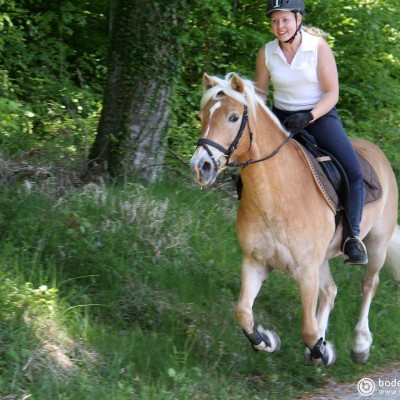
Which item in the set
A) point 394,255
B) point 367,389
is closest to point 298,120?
point 367,389

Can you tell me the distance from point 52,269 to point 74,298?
16.2 inches

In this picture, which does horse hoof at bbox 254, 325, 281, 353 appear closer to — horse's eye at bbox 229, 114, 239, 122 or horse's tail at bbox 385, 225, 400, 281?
horse's eye at bbox 229, 114, 239, 122

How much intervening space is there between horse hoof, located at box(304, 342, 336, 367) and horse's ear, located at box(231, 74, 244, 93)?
91.7 inches

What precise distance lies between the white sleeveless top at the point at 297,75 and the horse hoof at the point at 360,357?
2.24 meters

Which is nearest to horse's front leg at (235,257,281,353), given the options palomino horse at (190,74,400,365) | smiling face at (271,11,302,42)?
palomino horse at (190,74,400,365)

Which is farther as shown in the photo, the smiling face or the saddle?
the saddle

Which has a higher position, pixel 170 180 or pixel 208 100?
pixel 208 100

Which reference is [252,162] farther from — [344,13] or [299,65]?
[344,13]

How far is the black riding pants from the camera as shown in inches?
241

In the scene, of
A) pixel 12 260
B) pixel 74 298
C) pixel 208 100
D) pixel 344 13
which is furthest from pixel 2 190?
pixel 344 13

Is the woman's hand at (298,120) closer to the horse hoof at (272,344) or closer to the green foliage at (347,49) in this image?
the horse hoof at (272,344)

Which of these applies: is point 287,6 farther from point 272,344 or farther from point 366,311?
point 366,311

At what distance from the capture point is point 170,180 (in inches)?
346

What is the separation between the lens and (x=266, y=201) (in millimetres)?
5527
